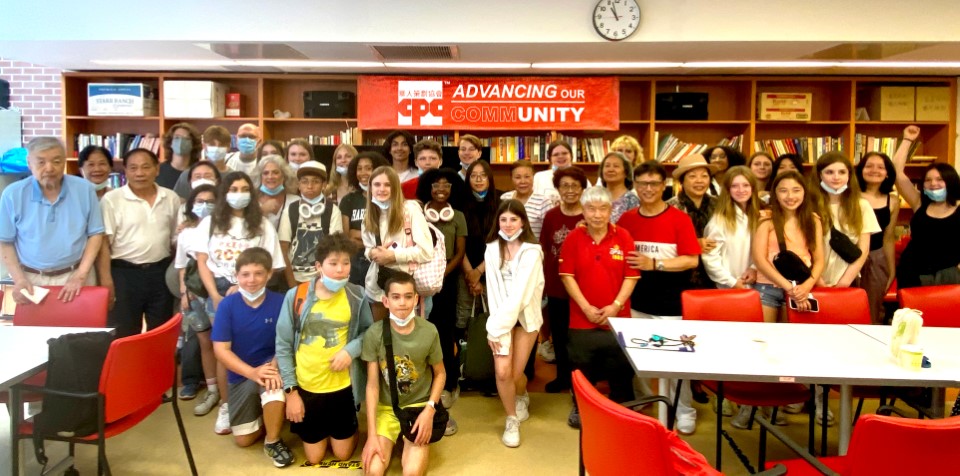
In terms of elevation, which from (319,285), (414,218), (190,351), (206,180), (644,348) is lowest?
(190,351)

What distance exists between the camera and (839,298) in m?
2.90

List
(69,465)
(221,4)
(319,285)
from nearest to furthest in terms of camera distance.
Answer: (69,465) → (319,285) → (221,4)

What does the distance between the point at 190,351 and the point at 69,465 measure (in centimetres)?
107

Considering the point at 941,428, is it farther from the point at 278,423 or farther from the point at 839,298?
the point at 278,423

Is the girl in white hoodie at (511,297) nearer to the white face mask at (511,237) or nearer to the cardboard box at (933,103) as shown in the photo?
the white face mask at (511,237)

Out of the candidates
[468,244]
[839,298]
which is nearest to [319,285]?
[468,244]

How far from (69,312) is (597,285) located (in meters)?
2.55

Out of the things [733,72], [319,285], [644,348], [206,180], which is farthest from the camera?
[733,72]

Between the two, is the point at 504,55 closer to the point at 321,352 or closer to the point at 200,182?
the point at 200,182

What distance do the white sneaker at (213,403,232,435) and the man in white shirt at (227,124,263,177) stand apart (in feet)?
5.40

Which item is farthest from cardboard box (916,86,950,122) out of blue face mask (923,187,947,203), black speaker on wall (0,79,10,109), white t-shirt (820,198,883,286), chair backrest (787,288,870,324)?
→ black speaker on wall (0,79,10,109)

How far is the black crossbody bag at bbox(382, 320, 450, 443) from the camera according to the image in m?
2.68

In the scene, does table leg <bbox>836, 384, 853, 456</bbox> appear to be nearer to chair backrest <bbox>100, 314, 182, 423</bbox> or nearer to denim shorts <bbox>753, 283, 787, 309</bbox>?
denim shorts <bbox>753, 283, 787, 309</bbox>

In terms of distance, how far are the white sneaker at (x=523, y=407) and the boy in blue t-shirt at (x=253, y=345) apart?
1.22 meters
